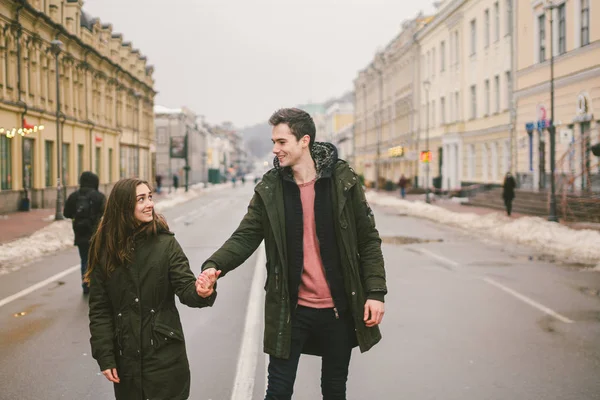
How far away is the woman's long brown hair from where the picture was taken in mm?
3857

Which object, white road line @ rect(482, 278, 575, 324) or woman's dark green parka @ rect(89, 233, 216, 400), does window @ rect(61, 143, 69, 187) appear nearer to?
white road line @ rect(482, 278, 575, 324)

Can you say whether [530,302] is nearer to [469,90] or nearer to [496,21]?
[496,21]

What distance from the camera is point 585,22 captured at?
2706cm

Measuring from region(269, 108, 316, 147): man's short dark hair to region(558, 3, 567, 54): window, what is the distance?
27.2 metres

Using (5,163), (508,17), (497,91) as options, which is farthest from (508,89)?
(5,163)

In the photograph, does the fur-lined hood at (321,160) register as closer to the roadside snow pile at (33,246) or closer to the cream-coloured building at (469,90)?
the roadside snow pile at (33,246)

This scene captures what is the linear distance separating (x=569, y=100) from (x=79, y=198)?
880 inches

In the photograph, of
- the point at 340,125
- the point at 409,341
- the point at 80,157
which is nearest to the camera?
the point at 409,341

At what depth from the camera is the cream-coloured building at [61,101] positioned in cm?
3266

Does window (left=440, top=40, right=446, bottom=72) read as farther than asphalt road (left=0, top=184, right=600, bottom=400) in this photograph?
Yes

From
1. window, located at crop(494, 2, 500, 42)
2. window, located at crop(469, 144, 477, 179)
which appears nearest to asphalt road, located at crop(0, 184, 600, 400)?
window, located at crop(494, 2, 500, 42)

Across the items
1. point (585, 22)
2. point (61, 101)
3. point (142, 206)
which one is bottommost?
point (142, 206)

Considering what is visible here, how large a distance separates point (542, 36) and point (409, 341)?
2733 cm

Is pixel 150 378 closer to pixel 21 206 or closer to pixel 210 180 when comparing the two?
pixel 21 206
